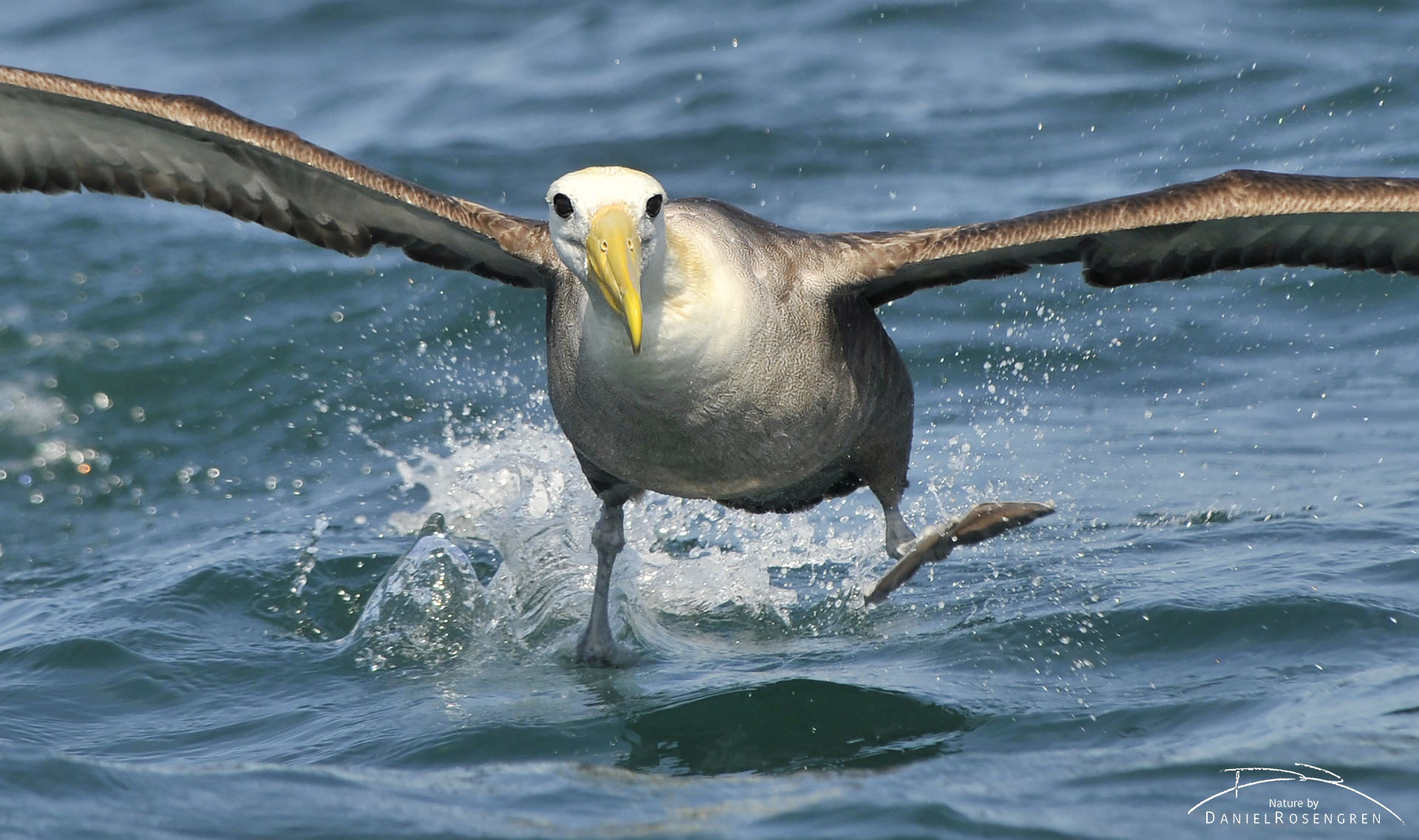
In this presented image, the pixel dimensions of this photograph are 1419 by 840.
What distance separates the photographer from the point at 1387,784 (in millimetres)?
5875

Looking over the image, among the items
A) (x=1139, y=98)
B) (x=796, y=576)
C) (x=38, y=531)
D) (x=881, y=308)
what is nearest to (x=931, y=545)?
(x=796, y=576)

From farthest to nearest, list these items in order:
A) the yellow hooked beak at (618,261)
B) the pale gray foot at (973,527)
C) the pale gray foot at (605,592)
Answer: the pale gray foot at (605,592)
the pale gray foot at (973,527)
the yellow hooked beak at (618,261)

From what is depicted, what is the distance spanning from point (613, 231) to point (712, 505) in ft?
13.5

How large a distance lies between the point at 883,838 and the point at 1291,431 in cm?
589

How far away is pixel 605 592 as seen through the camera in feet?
27.5

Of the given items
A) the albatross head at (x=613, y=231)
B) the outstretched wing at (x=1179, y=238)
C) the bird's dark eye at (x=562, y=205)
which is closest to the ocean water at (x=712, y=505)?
the outstretched wing at (x=1179, y=238)

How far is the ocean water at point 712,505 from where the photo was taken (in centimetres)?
624

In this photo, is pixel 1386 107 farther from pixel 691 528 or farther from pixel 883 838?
pixel 883 838

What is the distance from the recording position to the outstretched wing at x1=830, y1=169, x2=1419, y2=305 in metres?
6.80

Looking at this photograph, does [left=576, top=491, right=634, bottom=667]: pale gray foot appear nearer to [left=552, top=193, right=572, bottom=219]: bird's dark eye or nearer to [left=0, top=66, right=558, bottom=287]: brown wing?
[left=0, top=66, right=558, bottom=287]: brown wing

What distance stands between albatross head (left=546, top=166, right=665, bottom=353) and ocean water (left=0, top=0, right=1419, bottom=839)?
184 cm
